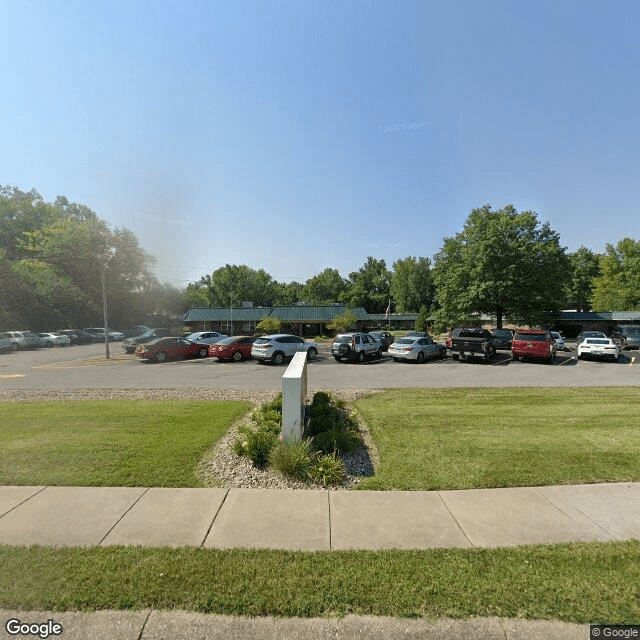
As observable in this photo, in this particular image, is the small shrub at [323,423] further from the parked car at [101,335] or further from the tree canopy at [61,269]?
the parked car at [101,335]

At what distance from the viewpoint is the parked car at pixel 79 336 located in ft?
136

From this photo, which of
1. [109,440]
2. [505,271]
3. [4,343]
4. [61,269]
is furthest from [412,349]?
[61,269]

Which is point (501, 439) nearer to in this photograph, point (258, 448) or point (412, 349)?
point (258, 448)

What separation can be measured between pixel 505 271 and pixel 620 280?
36.4m

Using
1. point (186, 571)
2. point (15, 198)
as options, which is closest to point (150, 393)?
point (186, 571)

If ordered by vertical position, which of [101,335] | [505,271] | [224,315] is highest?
[505,271]

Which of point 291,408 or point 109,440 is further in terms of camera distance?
point 109,440

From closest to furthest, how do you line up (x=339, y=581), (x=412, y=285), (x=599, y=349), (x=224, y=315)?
(x=339, y=581) < (x=599, y=349) < (x=224, y=315) < (x=412, y=285)

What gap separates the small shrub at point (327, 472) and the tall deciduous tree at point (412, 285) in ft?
270

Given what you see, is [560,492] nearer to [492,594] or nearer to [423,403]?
[492,594]

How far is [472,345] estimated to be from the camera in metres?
20.9

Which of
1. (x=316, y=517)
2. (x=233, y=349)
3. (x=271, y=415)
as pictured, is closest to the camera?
(x=316, y=517)

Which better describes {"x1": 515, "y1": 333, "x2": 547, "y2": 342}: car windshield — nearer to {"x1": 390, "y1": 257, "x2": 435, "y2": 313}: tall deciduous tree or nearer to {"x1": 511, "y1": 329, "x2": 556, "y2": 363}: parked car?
{"x1": 511, "y1": 329, "x2": 556, "y2": 363}: parked car

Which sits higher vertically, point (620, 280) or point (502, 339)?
point (620, 280)
